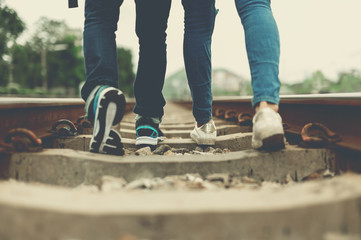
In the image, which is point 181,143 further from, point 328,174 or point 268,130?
point 328,174

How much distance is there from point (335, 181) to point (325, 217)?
29 centimetres

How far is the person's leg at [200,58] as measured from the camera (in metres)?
2.58

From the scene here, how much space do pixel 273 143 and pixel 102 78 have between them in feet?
3.52

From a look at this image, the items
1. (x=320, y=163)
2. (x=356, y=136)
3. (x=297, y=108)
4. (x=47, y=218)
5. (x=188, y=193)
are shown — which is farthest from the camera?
(x=297, y=108)

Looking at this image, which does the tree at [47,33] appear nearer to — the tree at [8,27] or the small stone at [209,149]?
the tree at [8,27]

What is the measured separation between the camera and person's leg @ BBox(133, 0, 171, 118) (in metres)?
2.60

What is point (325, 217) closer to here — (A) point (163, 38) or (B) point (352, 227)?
(B) point (352, 227)

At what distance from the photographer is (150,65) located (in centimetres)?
273

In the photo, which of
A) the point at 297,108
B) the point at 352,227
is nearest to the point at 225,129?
the point at 297,108

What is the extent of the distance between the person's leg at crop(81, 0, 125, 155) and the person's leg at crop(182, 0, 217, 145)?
0.64m

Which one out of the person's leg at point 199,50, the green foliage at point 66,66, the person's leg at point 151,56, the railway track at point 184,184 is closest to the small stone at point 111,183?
the railway track at point 184,184

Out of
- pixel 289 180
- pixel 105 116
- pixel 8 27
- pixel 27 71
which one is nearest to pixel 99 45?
pixel 105 116

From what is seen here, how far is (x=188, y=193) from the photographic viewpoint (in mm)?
1149

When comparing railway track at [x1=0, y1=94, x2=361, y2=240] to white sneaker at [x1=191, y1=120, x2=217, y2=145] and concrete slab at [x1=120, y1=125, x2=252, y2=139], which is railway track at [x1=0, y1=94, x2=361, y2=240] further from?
concrete slab at [x1=120, y1=125, x2=252, y2=139]
